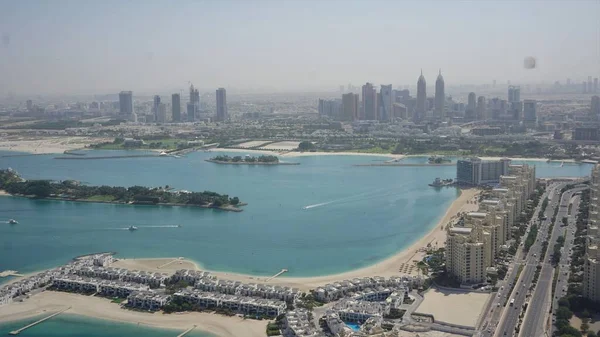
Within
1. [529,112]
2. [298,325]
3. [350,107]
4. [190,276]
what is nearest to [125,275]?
[190,276]

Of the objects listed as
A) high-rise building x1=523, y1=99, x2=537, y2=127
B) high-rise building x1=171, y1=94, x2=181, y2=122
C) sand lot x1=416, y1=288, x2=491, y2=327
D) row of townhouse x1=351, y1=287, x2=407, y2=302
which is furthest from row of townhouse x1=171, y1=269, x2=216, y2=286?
high-rise building x1=171, y1=94, x2=181, y2=122

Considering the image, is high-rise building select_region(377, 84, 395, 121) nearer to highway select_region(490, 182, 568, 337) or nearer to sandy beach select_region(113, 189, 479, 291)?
highway select_region(490, 182, 568, 337)

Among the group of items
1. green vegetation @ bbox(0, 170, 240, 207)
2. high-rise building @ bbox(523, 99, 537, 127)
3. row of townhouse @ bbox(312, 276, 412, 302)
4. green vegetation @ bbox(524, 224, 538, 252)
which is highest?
high-rise building @ bbox(523, 99, 537, 127)

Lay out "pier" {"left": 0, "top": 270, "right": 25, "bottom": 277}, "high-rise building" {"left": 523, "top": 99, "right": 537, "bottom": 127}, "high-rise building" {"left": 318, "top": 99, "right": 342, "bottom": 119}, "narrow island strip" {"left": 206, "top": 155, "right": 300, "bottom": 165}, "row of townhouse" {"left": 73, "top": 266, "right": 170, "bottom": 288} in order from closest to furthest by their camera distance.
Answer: "row of townhouse" {"left": 73, "top": 266, "right": 170, "bottom": 288} < "pier" {"left": 0, "top": 270, "right": 25, "bottom": 277} < "narrow island strip" {"left": 206, "top": 155, "right": 300, "bottom": 165} < "high-rise building" {"left": 523, "top": 99, "right": 537, "bottom": 127} < "high-rise building" {"left": 318, "top": 99, "right": 342, "bottom": 119}

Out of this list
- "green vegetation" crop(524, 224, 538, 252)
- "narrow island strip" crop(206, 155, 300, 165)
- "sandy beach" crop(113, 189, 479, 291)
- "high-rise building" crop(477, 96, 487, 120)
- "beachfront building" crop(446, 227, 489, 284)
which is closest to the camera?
"beachfront building" crop(446, 227, 489, 284)

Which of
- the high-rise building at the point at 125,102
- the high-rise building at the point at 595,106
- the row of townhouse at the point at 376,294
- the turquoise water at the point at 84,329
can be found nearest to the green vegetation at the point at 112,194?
the row of townhouse at the point at 376,294

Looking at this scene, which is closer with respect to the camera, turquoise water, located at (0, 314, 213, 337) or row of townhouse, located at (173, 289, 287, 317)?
turquoise water, located at (0, 314, 213, 337)

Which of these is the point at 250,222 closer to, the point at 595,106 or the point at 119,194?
the point at 119,194
